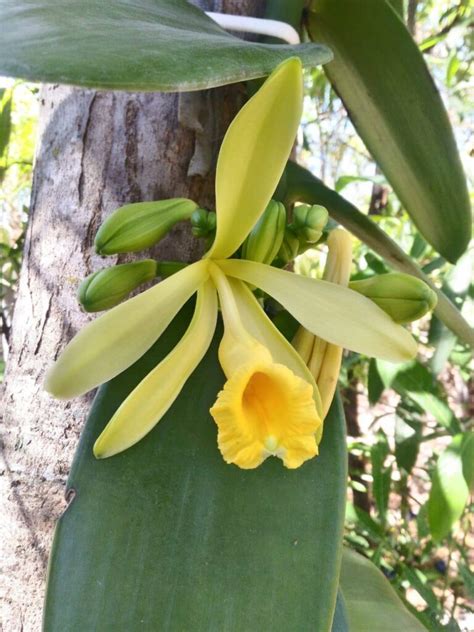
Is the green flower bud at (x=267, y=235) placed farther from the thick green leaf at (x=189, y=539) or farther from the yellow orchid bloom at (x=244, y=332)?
the thick green leaf at (x=189, y=539)

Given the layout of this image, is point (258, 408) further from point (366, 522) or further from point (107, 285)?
point (366, 522)

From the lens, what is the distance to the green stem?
0.49m

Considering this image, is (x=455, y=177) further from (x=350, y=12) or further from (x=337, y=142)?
(x=337, y=142)

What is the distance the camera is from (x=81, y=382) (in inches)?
13.2

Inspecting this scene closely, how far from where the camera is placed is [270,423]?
36 centimetres

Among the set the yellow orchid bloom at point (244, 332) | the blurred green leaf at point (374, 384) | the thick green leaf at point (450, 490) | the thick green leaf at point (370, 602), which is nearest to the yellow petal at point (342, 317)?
the yellow orchid bloom at point (244, 332)

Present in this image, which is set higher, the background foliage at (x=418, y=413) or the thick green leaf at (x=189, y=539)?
the thick green leaf at (x=189, y=539)

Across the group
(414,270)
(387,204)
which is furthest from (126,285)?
(387,204)

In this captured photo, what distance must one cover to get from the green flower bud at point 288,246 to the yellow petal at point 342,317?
0.04 meters

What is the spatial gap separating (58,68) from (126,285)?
144 mm

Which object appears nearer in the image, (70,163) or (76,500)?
(76,500)

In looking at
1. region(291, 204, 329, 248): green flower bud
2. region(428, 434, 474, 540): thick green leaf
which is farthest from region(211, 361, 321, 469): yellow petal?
region(428, 434, 474, 540): thick green leaf

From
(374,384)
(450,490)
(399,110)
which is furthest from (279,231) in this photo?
(374,384)

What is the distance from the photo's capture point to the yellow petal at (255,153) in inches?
12.3
